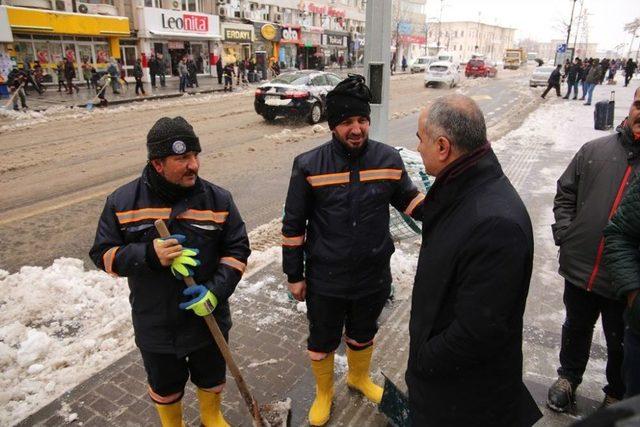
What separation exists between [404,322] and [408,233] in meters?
0.78

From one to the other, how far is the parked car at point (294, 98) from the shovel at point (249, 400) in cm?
1146

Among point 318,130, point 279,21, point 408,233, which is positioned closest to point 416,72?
point 279,21

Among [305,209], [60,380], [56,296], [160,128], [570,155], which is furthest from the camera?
[570,155]

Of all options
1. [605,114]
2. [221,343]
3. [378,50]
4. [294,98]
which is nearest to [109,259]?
[221,343]

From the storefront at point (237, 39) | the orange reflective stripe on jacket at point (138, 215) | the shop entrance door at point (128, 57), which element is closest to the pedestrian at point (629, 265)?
the orange reflective stripe on jacket at point (138, 215)

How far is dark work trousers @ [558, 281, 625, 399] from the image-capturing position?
9.19 ft

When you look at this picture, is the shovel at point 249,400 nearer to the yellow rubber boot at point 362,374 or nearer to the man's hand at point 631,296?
the yellow rubber boot at point 362,374

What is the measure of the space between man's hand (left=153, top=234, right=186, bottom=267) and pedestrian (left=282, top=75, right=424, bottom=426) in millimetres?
745

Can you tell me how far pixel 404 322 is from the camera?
3998 mm

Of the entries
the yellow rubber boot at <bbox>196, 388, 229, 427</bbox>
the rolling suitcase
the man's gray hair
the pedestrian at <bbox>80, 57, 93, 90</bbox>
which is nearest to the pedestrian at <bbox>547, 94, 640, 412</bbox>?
the man's gray hair

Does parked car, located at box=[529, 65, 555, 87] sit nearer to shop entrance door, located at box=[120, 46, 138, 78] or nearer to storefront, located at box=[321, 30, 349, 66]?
storefront, located at box=[321, 30, 349, 66]

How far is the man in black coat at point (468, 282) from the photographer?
1686 millimetres

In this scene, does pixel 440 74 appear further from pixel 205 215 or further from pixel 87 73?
pixel 205 215

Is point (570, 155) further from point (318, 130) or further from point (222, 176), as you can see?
point (222, 176)
